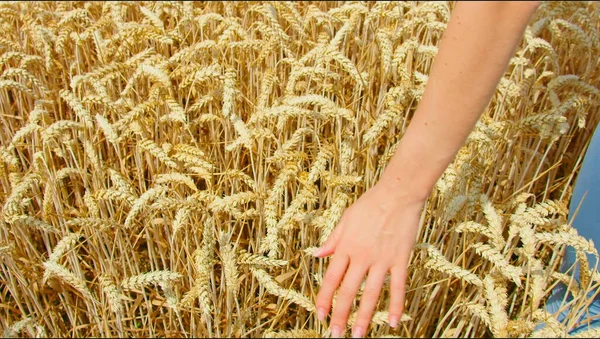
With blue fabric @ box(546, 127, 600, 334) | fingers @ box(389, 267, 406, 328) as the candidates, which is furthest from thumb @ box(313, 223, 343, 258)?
blue fabric @ box(546, 127, 600, 334)

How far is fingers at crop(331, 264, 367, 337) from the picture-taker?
95 cm

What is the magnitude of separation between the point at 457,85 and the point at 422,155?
124 mm

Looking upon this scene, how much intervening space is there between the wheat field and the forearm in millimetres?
309

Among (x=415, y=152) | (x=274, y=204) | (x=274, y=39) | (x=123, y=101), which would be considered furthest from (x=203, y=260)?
(x=274, y=39)

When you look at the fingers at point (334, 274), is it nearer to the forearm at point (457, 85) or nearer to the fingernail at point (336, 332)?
the fingernail at point (336, 332)

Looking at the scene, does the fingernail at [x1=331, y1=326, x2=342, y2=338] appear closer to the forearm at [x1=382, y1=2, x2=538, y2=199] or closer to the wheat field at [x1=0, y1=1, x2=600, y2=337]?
the wheat field at [x1=0, y1=1, x2=600, y2=337]

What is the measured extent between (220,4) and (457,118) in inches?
65.9

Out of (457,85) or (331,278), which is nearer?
(457,85)

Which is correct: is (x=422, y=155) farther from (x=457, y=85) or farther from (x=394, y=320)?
(x=394, y=320)

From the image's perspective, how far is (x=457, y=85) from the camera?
0.85 meters

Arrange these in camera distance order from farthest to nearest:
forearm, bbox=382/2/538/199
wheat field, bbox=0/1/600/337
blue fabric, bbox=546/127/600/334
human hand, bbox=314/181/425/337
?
blue fabric, bbox=546/127/600/334 < wheat field, bbox=0/1/600/337 < human hand, bbox=314/181/425/337 < forearm, bbox=382/2/538/199

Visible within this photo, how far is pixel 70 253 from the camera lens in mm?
1310

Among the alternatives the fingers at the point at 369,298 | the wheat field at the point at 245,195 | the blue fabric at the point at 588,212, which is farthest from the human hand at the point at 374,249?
the blue fabric at the point at 588,212

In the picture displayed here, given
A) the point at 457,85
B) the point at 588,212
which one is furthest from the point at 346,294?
the point at 588,212
